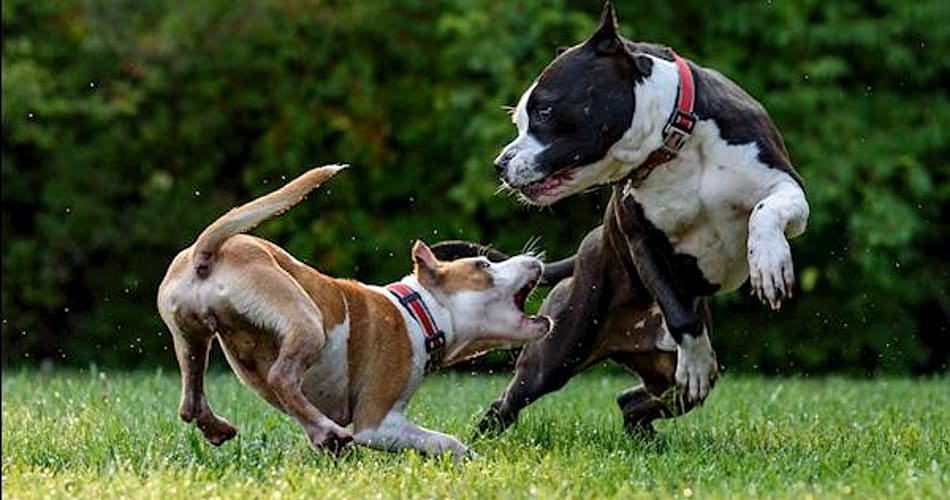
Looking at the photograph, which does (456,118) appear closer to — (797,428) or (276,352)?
(797,428)

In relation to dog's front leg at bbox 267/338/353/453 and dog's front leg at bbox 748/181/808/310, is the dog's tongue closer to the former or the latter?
dog's front leg at bbox 748/181/808/310

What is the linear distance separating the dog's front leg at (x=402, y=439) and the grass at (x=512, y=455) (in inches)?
2.0

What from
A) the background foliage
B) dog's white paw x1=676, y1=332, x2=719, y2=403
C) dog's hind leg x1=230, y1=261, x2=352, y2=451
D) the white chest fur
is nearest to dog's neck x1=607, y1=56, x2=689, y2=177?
the white chest fur

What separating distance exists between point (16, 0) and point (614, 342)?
849 cm

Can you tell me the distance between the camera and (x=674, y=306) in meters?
5.86

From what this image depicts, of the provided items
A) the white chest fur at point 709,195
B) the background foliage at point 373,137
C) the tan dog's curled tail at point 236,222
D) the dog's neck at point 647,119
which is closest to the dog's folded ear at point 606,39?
Answer: the dog's neck at point 647,119

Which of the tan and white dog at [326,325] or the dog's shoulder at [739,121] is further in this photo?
the dog's shoulder at [739,121]

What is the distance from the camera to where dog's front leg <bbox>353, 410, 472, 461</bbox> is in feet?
17.6

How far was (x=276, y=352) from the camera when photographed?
5.28 meters

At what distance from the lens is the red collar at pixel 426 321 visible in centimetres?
572

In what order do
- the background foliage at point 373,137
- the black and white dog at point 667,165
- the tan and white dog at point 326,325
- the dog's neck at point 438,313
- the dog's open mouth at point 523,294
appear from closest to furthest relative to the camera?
the tan and white dog at point 326,325 < the black and white dog at point 667,165 < the dog's neck at point 438,313 < the dog's open mouth at point 523,294 < the background foliage at point 373,137

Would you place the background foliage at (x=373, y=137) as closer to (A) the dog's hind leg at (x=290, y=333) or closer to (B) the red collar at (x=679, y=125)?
(B) the red collar at (x=679, y=125)

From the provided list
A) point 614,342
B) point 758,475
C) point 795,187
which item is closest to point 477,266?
point 614,342

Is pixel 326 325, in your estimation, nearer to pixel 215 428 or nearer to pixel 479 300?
pixel 215 428
